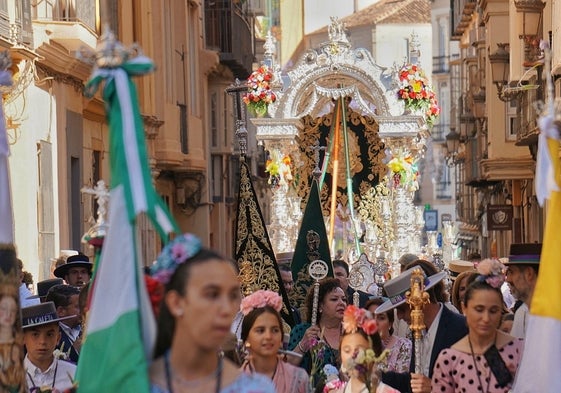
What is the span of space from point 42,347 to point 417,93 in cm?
1828

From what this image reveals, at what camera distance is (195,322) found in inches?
233

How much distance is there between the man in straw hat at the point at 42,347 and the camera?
1048 centimetres

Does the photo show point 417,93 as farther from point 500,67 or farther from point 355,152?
point 500,67

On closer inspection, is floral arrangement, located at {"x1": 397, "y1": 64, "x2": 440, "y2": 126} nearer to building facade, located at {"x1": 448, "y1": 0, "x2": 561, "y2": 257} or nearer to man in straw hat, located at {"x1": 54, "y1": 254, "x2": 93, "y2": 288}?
building facade, located at {"x1": 448, "y1": 0, "x2": 561, "y2": 257}

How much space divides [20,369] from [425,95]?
21.5 meters

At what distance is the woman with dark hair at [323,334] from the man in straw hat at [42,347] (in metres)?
1.59

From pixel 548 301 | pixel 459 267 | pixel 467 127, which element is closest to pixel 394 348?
pixel 548 301

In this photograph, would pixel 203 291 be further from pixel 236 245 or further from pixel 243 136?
pixel 243 136

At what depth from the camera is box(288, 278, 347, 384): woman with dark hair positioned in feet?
38.3

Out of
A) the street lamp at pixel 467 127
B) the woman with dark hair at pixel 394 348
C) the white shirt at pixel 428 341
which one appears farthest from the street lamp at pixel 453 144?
the white shirt at pixel 428 341

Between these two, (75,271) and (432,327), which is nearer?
(432,327)

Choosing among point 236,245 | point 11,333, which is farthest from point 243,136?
point 11,333

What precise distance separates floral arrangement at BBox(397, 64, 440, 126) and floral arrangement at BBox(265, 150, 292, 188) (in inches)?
81.9

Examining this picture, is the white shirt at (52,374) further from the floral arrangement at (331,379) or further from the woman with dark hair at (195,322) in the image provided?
the woman with dark hair at (195,322)
